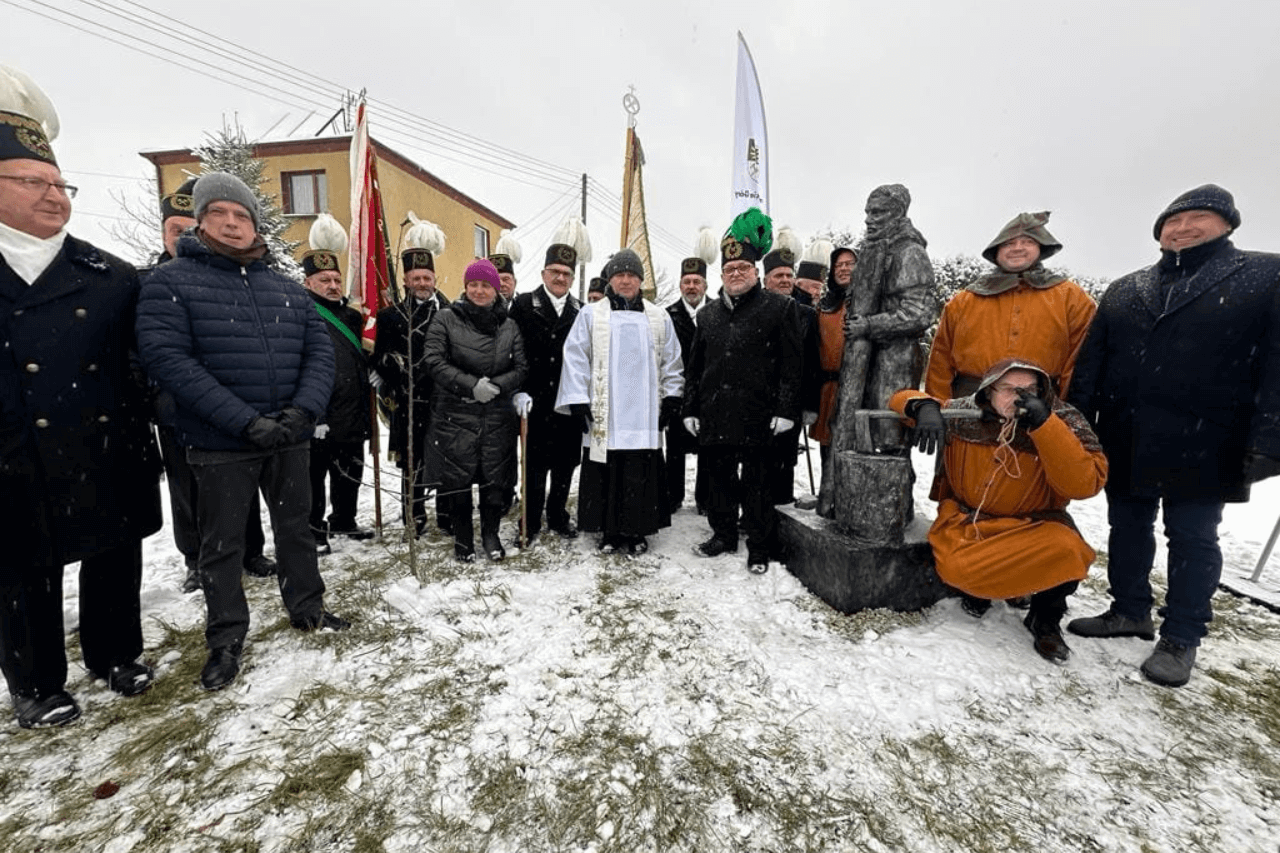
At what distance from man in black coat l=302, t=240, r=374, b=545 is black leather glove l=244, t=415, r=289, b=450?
1.60 meters

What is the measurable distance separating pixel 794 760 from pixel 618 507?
2.32 meters

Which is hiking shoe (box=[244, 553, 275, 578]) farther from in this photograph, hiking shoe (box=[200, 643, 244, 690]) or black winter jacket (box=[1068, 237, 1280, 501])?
black winter jacket (box=[1068, 237, 1280, 501])

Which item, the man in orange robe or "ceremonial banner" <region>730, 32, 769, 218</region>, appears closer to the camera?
the man in orange robe

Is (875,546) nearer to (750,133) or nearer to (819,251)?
(819,251)

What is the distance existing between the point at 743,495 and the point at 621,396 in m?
1.17

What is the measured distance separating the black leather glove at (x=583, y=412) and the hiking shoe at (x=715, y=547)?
1269 millimetres

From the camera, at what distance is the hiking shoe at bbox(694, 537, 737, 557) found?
158 inches

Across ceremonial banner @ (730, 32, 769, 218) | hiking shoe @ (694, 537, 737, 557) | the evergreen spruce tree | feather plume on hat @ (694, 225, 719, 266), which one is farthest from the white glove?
the evergreen spruce tree

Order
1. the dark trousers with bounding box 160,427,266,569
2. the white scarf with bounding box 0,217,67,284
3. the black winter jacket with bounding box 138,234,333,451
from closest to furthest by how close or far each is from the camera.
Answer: the white scarf with bounding box 0,217,67,284 → the black winter jacket with bounding box 138,234,333,451 → the dark trousers with bounding box 160,427,266,569

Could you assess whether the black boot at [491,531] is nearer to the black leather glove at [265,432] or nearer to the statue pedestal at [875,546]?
the black leather glove at [265,432]

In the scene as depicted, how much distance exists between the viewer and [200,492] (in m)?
2.43

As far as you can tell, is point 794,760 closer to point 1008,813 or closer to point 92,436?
point 1008,813

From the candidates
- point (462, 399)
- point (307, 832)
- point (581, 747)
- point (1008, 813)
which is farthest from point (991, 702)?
point (462, 399)

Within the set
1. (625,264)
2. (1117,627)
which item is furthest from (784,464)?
(1117,627)
